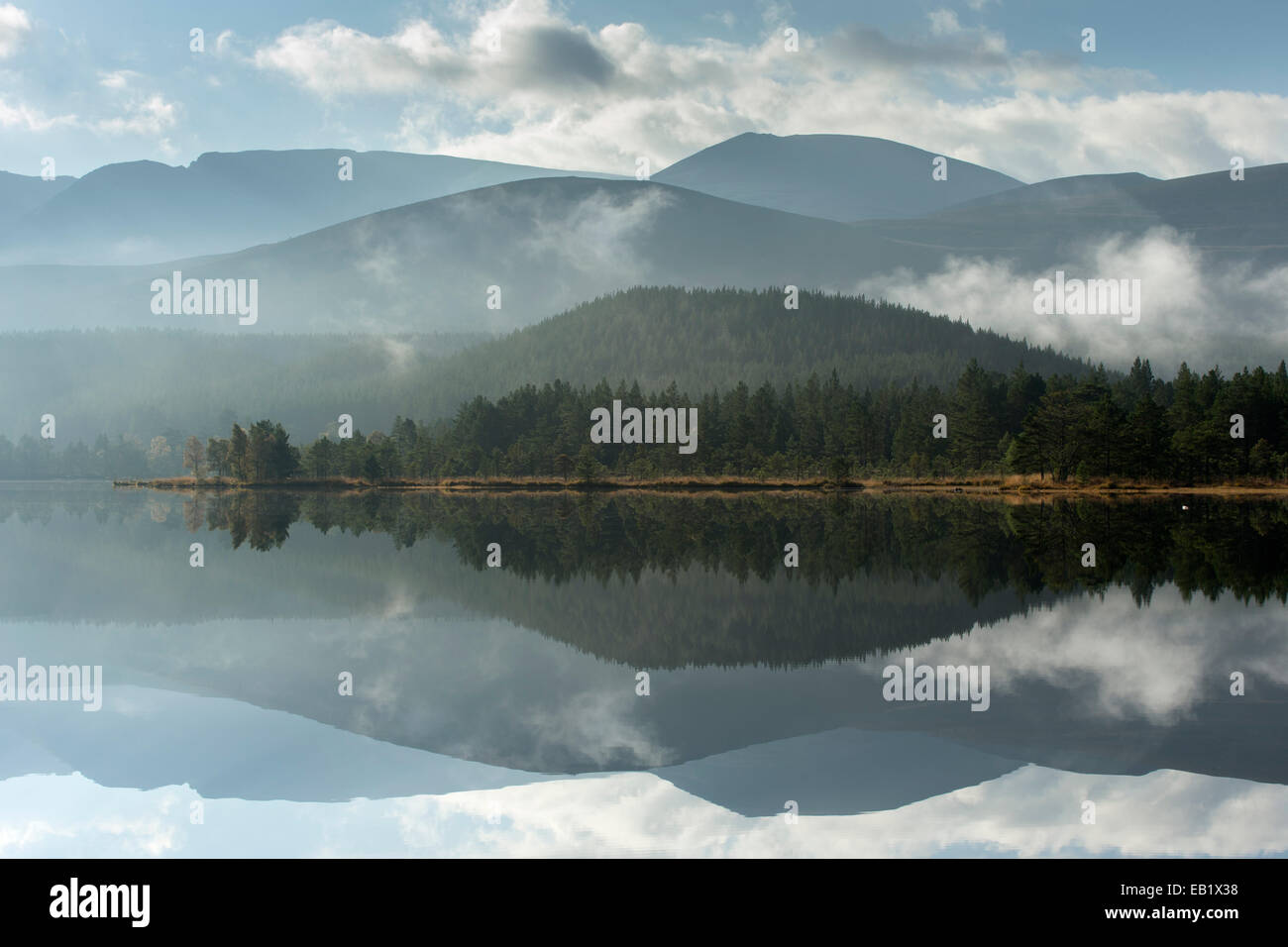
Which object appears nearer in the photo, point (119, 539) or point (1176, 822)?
point (1176, 822)

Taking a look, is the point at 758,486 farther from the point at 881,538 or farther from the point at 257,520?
the point at 881,538

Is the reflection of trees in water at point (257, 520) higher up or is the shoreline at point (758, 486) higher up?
the shoreline at point (758, 486)

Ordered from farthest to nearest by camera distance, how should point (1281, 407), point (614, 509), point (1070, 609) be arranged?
point (1281, 407), point (614, 509), point (1070, 609)

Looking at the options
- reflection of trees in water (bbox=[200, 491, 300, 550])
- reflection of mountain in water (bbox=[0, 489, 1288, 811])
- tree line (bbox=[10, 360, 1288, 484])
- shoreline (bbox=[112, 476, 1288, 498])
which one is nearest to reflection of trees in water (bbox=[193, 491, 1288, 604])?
reflection of trees in water (bbox=[200, 491, 300, 550])

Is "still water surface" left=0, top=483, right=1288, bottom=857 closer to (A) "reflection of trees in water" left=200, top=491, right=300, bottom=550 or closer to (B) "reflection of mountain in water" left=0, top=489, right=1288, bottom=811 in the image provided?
(B) "reflection of mountain in water" left=0, top=489, right=1288, bottom=811

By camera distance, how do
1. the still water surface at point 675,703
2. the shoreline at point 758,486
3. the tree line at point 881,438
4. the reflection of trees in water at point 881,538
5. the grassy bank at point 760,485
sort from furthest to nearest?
the tree line at point 881,438 → the grassy bank at point 760,485 → the shoreline at point 758,486 → the reflection of trees in water at point 881,538 → the still water surface at point 675,703

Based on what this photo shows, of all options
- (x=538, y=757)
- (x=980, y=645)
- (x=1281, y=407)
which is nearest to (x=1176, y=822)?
(x=538, y=757)

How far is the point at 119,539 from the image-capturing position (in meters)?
61.2

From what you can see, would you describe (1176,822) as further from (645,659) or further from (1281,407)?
(1281,407)

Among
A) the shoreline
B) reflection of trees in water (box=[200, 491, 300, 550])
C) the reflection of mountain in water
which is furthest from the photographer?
the shoreline

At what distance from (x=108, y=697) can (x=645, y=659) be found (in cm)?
1224

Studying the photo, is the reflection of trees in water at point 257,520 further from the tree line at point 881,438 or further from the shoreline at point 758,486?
the tree line at point 881,438

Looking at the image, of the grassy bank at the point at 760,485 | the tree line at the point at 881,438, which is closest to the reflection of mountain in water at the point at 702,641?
the grassy bank at the point at 760,485

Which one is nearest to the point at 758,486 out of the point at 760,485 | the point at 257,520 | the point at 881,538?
the point at 760,485
